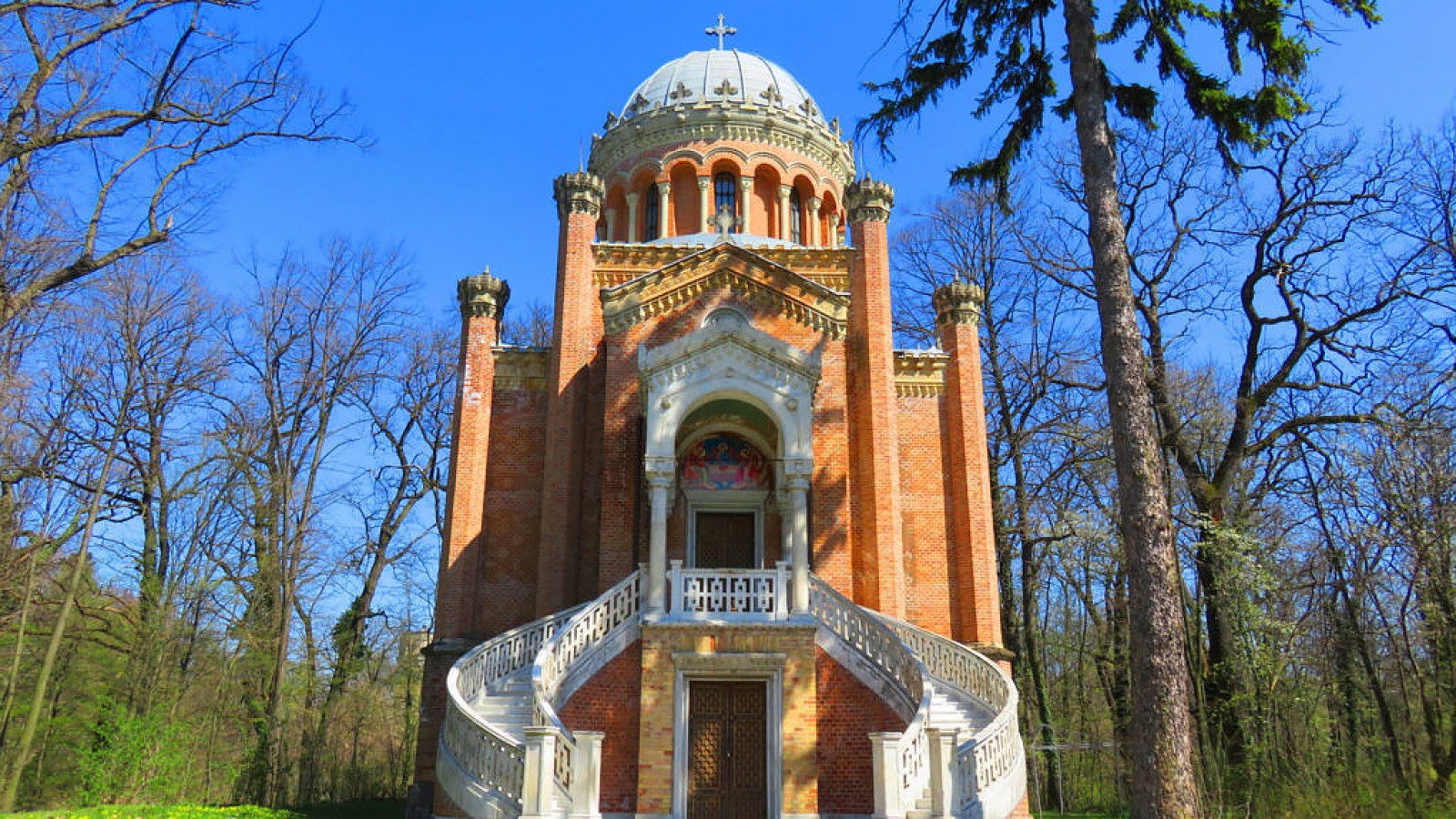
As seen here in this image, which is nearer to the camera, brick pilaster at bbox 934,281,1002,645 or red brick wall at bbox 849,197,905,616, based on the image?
red brick wall at bbox 849,197,905,616

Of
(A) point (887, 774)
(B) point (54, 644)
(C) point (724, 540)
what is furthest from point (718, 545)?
(B) point (54, 644)

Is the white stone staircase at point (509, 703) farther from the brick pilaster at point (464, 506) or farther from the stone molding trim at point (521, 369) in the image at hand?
the stone molding trim at point (521, 369)

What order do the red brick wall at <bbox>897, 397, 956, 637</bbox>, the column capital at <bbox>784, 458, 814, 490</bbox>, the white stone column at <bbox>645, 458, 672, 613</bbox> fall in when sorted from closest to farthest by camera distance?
the white stone column at <bbox>645, 458, 672, 613</bbox>
the column capital at <bbox>784, 458, 814, 490</bbox>
the red brick wall at <bbox>897, 397, 956, 637</bbox>

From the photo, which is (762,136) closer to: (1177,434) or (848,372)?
(848,372)

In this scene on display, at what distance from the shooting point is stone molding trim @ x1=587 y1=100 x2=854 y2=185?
1064 inches

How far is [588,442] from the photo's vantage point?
19.8 metres

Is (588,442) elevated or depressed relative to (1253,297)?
depressed

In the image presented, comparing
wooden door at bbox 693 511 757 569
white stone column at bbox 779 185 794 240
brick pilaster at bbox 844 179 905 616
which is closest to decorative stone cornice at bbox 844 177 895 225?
brick pilaster at bbox 844 179 905 616

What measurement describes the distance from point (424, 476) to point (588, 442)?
14.5 m

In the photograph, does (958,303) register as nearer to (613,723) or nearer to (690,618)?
(690,618)

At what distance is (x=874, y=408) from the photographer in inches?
760

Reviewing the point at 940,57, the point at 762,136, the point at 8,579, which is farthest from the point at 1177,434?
the point at 8,579

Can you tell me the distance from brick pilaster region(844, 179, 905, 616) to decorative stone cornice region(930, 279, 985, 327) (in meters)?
1.83

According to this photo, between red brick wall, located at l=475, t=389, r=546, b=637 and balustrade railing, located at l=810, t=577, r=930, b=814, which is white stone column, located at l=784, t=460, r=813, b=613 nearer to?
balustrade railing, located at l=810, t=577, r=930, b=814
